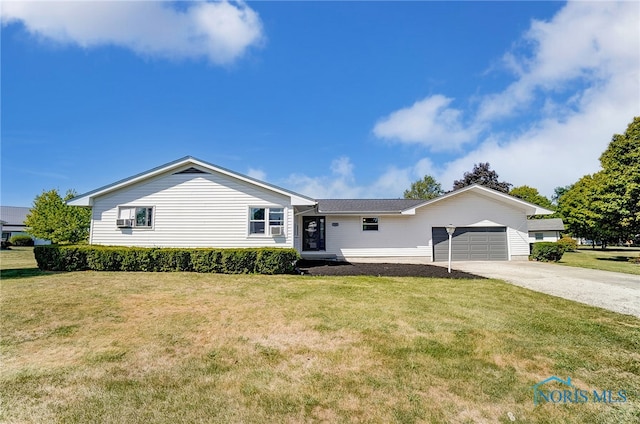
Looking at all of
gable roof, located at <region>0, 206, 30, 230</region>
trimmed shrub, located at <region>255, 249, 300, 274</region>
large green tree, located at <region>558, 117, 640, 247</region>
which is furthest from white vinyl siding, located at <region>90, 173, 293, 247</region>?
gable roof, located at <region>0, 206, 30, 230</region>

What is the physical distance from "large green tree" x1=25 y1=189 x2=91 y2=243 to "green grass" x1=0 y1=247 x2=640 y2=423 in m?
29.0

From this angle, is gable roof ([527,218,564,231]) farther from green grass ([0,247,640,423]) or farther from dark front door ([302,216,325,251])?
green grass ([0,247,640,423])

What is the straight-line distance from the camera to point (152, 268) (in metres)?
11.8

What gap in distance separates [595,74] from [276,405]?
53.5 feet

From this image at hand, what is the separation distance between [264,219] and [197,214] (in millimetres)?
3083

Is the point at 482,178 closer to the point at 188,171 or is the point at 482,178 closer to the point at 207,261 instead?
the point at 188,171

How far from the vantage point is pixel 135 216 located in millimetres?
14031

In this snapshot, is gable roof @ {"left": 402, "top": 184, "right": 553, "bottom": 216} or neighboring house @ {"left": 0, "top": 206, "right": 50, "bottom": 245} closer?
Result: gable roof @ {"left": 402, "top": 184, "right": 553, "bottom": 216}

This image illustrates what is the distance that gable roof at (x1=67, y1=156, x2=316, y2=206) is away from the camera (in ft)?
44.5

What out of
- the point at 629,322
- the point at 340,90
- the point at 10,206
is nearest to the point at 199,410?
the point at 629,322

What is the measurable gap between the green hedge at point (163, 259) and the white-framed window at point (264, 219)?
228 cm

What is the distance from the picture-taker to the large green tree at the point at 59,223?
30578 millimetres

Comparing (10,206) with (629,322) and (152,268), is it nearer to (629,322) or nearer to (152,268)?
(152,268)

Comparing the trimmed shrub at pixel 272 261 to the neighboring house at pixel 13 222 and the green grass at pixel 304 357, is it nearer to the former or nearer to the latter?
the green grass at pixel 304 357
